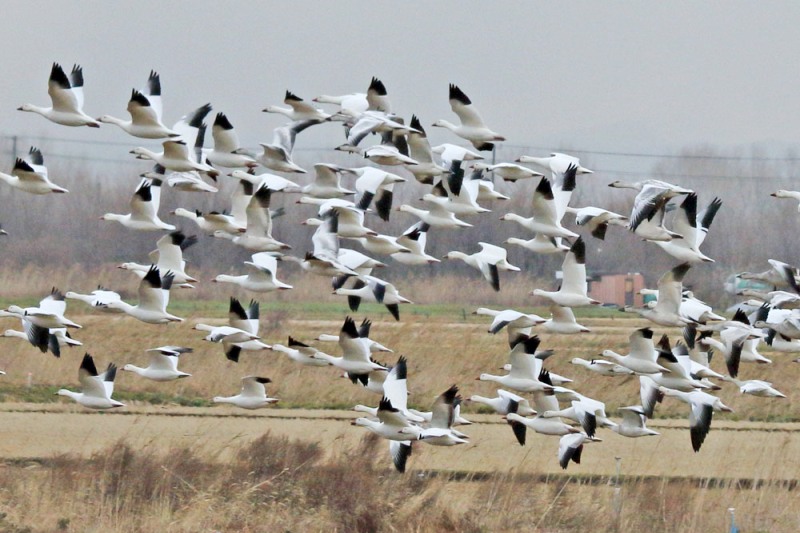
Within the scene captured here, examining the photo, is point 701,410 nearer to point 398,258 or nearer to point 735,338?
point 735,338

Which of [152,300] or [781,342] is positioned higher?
[152,300]

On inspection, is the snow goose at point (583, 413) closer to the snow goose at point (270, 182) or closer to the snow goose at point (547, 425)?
the snow goose at point (547, 425)

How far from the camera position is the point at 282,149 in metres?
16.1

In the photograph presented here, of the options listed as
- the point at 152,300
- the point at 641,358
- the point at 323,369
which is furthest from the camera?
the point at 323,369

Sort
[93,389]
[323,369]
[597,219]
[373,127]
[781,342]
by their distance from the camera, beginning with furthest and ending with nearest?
[323,369]
[781,342]
[93,389]
[597,219]
[373,127]

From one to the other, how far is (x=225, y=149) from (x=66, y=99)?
184cm

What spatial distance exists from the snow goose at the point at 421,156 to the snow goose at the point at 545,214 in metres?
1.06

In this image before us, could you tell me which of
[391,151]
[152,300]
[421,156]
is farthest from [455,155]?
[152,300]

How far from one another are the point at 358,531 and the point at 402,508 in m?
0.64

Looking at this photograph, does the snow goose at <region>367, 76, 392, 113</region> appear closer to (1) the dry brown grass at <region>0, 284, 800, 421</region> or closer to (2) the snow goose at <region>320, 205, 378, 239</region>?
(2) the snow goose at <region>320, 205, 378, 239</region>

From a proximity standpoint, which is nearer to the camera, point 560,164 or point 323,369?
point 560,164

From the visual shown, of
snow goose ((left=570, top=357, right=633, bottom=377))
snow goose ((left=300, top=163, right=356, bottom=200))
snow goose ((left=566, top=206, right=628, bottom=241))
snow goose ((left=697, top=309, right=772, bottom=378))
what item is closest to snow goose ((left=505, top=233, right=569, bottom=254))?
snow goose ((left=566, top=206, right=628, bottom=241))

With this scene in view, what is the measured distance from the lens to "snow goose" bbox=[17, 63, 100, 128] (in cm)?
1515

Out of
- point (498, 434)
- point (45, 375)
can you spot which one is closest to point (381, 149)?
point (498, 434)
